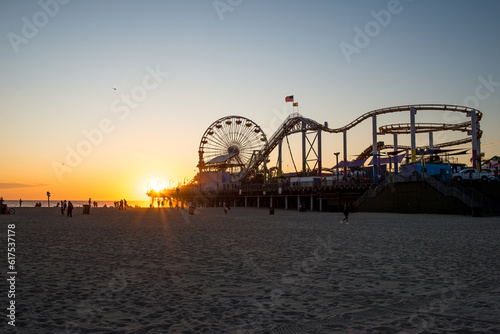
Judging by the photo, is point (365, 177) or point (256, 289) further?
point (365, 177)

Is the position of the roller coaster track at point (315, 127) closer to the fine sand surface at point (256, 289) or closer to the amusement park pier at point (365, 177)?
the amusement park pier at point (365, 177)

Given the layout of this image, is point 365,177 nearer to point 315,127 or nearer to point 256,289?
point 315,127

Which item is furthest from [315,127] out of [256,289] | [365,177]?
[256,289]

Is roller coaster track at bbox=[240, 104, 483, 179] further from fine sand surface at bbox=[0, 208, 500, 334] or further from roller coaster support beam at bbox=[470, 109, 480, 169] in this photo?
fine sand surface at bbox=[0, 208, 500, 334]

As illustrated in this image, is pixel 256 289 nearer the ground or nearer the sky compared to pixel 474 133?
nearer the ground

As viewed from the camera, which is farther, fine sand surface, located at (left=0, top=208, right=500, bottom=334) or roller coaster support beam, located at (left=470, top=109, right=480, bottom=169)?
roller coaster support beam, located at (left=470, top=109, right=480, bottom=169)

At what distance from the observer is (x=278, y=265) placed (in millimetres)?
10273

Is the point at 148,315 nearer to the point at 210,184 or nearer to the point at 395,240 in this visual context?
the point at 395,240

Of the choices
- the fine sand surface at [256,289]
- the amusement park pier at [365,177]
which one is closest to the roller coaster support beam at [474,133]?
the amusement park pier at [365,177]

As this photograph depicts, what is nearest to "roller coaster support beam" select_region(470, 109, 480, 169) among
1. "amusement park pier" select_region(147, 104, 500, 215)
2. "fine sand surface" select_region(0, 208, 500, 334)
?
"amusement park pier" select_region(147, 104, 500, 215)

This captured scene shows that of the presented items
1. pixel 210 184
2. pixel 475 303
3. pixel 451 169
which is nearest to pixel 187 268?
pixel 475 303

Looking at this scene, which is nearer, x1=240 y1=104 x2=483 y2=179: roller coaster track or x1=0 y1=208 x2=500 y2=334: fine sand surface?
x1=0 y1=208 x2=500 y2=334: fine sand surface

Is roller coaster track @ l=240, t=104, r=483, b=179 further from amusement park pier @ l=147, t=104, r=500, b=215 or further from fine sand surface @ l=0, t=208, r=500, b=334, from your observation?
fine sand surface @ l=0, t=208, r=500, b=334

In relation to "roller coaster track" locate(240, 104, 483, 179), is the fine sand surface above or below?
below
